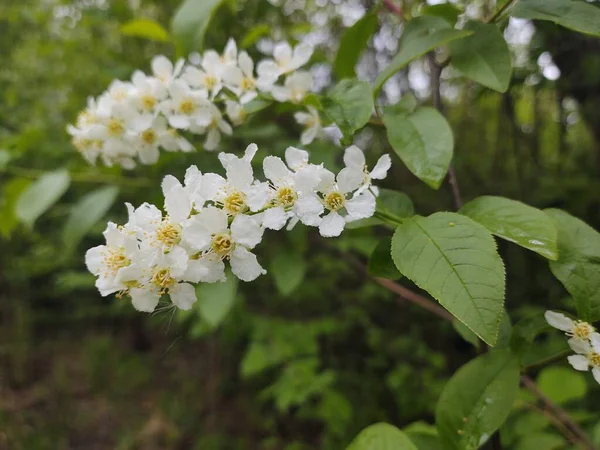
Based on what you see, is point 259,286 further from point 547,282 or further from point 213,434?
point 547,282

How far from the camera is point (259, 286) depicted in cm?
239

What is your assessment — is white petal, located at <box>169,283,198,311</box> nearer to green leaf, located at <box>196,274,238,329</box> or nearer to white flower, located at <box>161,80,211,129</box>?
white flower, located at <box>161,80,211,129</box>

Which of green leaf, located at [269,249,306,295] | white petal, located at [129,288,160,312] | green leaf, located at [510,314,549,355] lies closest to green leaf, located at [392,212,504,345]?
green leaf, located at [510,314,549,355]

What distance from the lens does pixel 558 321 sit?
788 millimetres

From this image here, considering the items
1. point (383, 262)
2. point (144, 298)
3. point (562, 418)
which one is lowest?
point (562, 418)

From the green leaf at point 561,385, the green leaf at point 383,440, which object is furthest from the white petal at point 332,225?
the green leaf at point 561,385

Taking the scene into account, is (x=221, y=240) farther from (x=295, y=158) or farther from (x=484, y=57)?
(x=484, y=57)

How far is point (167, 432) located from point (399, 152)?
103 inches

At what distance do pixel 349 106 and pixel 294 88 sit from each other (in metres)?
0.32

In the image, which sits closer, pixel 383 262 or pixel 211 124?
pixel 383 262

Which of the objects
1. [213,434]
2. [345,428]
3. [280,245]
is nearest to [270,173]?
[280,245]

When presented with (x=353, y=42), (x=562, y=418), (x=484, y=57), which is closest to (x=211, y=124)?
(x=353, y=42)

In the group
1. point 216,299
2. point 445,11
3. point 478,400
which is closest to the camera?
point 478,400

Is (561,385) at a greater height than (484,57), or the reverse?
(484,57)
